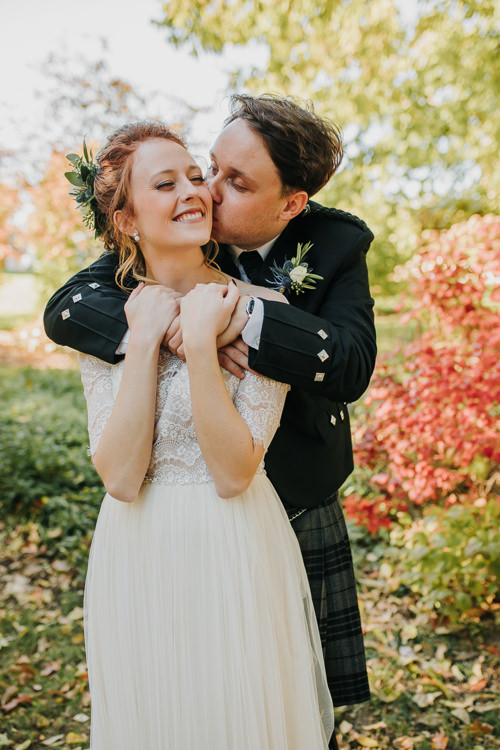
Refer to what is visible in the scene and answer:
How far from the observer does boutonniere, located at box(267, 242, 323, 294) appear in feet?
6.05

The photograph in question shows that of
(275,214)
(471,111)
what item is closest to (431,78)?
(471,111)

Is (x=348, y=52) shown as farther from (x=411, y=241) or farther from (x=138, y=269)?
(x=138, y=269)

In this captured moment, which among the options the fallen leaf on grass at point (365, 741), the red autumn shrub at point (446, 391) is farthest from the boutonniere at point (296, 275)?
the fallen leaf on grass at point (365, 741)

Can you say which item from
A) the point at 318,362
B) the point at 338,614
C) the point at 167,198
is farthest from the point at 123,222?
the point at 338,614

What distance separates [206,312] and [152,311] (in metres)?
0.17

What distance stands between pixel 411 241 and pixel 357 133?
2398mm

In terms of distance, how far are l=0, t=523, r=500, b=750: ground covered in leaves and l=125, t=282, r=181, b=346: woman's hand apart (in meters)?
2.36

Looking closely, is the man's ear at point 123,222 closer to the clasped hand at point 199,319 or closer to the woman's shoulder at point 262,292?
the clasped hand at point 199,319

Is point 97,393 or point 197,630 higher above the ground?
point 97,393

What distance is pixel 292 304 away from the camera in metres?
1.92

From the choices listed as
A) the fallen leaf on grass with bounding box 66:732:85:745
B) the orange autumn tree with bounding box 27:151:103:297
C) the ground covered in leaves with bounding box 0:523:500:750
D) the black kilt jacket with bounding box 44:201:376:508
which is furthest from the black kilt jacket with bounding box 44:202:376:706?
the orange autumn tree with bounding box 27:151:103:297

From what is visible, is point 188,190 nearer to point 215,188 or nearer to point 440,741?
point 215,188

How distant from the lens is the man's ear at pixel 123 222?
6.00ft

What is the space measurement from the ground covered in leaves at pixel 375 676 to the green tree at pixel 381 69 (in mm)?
4424
